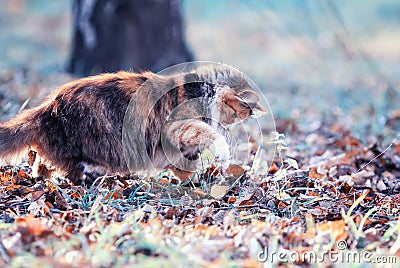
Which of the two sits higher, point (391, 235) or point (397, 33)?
point (397, 33)

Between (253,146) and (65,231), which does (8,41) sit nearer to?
(253,146)

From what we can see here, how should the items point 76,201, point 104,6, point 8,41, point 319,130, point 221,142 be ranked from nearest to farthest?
1. point 76,201
2. point 221,142
3. point 319,130
4. point 104,6
5. point 8,41

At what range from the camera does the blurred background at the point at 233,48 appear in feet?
22.7

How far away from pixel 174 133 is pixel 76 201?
80cm

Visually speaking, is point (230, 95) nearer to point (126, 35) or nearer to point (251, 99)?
point (251, 99)

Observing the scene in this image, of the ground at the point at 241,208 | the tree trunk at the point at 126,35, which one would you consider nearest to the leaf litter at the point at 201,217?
the ground at the point at 241,208

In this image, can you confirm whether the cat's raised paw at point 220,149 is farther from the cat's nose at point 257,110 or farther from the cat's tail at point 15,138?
the cat's tail at point 15,138

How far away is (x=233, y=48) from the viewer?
1423 centimetres

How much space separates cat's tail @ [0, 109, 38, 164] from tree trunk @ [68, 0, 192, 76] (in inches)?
158

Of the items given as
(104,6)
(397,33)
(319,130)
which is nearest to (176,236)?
(319,130)

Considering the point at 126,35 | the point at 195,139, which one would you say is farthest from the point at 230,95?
the point at 126,35

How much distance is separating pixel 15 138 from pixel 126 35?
4.43m

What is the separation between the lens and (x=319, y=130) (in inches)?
254

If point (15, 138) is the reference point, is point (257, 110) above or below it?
above
